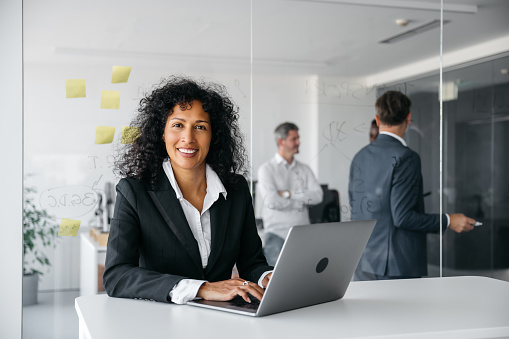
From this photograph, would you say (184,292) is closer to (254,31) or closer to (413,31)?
(254,31)

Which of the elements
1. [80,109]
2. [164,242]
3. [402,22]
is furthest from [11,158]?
[402,22]

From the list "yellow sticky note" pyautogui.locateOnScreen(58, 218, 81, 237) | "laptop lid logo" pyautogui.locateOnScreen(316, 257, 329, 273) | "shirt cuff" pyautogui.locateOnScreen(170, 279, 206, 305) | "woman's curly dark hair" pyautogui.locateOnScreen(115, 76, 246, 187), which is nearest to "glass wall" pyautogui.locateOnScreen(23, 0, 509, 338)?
"yellow sticky note" pyautogui.locateOnScreen(58, 218, 81, 237)

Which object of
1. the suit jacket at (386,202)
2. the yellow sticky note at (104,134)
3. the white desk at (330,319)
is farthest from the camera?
the suit jacket at (386,202)

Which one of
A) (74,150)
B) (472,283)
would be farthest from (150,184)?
(74,150)

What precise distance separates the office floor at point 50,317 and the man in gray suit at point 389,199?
5.69 ft

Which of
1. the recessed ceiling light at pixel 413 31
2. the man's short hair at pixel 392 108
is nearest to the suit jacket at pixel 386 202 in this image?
the man's short hair at pixel 392 108

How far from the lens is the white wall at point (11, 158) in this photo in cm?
324

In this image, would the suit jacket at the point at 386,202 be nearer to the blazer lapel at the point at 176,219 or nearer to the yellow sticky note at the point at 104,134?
the yellow sticky note at the point at 104,134

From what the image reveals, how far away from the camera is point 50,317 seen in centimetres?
334

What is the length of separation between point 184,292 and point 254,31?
2307 mm

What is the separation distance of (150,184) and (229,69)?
170cm

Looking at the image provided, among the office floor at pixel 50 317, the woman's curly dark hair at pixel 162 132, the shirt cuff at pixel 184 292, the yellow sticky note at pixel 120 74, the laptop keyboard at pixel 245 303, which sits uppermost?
the yellow sticky note at pixel 120 74

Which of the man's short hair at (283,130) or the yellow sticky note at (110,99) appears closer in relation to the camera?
the yellow sticky note at (110,99)

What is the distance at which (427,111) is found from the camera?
391 centimetres
